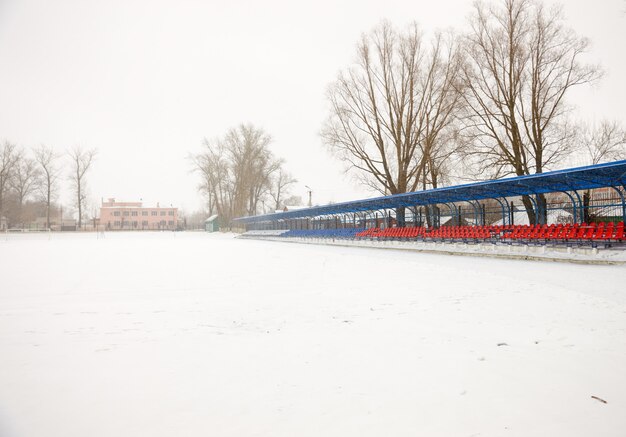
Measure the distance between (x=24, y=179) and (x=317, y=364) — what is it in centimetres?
7980

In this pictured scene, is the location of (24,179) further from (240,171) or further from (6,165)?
(240,171)

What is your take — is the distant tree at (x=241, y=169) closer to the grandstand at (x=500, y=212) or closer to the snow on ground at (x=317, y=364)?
the grandstand at (x=500, y=212)

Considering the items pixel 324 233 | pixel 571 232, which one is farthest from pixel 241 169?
pixel 571 232

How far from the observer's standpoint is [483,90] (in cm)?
2559

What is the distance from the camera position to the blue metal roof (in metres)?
14.4

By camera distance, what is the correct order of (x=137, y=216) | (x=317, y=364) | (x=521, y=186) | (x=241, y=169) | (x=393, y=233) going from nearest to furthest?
(x=317, y=364), (x=521, y=186), (x=393, y=233), (x=241, y=169), (x=137, y=216)

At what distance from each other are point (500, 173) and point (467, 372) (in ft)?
82.5

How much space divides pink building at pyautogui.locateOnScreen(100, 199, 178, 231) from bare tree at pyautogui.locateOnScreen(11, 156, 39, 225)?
38707 mm

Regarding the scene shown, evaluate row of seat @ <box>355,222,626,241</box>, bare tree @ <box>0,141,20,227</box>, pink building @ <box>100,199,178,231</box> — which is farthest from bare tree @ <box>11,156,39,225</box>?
row of seat @ <box>355,222,626,241</box>

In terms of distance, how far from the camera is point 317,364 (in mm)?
3980

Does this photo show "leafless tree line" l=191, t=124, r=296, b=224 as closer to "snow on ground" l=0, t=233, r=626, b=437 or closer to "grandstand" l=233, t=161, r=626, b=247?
"grandstand" l=233, t=161, r=626, b=247

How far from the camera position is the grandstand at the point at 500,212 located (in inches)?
596

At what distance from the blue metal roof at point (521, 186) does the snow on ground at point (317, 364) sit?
318 inches

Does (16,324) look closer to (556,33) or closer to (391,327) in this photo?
(391,327)
